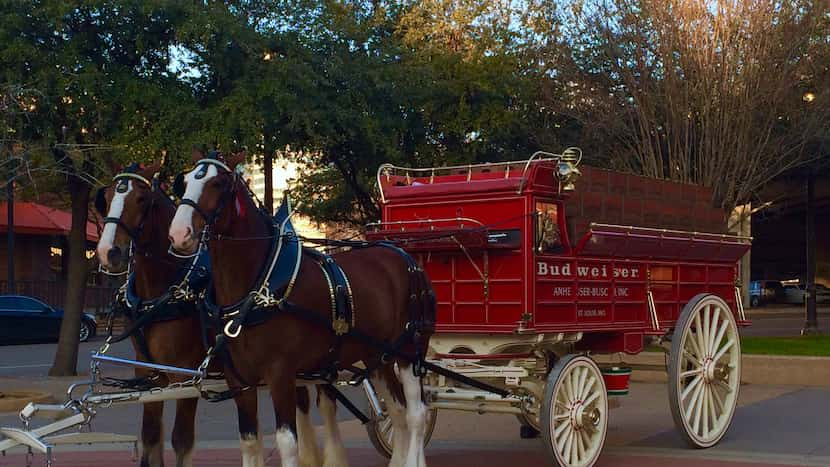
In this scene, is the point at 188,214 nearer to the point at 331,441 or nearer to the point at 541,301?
the point at 331,441

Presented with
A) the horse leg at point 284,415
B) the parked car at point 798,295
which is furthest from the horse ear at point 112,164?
the parked car at point 798,295

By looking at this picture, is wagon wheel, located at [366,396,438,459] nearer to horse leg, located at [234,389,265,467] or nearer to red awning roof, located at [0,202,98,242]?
horse leg, located at [234,389,265,467]

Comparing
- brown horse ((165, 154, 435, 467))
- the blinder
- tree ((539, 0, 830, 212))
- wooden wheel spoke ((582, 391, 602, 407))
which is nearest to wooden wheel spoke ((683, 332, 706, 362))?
wooden wheel spoke ((582, 391, 602, 407))

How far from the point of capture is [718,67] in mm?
19359

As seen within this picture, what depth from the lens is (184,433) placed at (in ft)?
25.2

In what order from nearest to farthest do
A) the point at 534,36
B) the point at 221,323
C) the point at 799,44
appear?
the point at 221,323, the point at 799,44, the point at 534,36

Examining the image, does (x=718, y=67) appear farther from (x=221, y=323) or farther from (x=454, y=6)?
(x=221, y=323)

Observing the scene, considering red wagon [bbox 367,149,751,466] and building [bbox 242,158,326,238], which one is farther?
building [bbox 242,158,326,238]

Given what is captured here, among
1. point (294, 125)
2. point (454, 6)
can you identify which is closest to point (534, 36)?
point (454, 6)

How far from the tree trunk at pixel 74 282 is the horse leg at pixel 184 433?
1016 cm

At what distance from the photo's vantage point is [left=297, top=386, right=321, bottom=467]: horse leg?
868cm

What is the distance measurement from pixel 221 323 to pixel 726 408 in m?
6.14

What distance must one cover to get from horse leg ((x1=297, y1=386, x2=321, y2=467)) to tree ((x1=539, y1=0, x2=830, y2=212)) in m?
12.7

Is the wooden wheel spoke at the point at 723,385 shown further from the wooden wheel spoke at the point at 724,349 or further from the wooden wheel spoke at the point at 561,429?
the wooden wheel spoke at the point at 561,429
